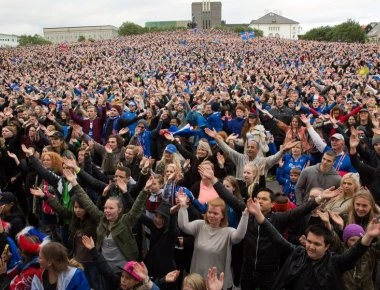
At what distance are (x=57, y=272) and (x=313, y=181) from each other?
3002 millimetres

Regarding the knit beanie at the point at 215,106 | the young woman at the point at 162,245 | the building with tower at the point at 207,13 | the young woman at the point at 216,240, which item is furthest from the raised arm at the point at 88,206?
the building with tower at the point at 207,13

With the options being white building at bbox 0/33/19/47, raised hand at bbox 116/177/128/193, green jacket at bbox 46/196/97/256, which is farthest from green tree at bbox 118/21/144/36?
raised hand at bbox 116/177/128/193

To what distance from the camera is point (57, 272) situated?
3.09 metres

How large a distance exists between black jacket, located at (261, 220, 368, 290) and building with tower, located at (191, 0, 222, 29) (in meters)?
128

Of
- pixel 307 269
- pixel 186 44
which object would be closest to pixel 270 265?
pixel 307 269

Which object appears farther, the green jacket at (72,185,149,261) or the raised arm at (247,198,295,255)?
the green jacket at (72,185,149,261)

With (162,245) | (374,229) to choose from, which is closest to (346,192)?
(374,229)

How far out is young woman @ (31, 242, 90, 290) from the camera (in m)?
3.04

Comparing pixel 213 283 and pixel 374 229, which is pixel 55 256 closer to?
pixel 213 283

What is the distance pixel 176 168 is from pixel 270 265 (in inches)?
→ 69.1

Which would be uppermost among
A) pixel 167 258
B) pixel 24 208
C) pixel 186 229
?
pixel 186 229

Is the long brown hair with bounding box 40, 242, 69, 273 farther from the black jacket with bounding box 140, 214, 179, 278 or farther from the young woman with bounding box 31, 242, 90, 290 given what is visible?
the black jacket with bounding box 140, 214, 179, 278

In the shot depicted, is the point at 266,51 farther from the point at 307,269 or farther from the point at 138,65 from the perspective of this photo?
the point at 307,269

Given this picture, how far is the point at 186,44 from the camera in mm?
43750
